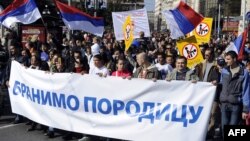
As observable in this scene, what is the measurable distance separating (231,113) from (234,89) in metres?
0.43

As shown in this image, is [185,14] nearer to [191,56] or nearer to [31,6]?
[191,56]

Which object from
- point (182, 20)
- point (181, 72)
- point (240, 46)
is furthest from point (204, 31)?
point (181, 72)

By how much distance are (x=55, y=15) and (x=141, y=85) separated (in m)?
14.8

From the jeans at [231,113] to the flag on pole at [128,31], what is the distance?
213 inches

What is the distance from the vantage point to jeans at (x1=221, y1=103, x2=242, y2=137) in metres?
7.53

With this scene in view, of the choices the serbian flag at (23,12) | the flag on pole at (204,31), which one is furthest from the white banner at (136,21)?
the serbian flag at (23,12)

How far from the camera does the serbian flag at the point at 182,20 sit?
1183 cm

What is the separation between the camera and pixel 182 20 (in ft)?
39.3

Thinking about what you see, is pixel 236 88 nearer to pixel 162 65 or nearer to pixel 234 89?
pixel 234 89

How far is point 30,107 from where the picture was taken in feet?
28.8

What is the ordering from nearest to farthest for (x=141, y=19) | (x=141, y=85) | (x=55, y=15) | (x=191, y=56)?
(x=141, y=85), (x=191, y=56), (x=141, y=19), (x=55, y=15)

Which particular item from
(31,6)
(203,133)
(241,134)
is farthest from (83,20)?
(241,134)

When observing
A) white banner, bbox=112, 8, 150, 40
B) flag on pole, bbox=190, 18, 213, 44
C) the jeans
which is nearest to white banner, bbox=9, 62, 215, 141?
the jeans

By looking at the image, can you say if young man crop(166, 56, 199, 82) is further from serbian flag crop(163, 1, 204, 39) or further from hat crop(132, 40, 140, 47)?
hat crop(132, 40, 140, 47)
